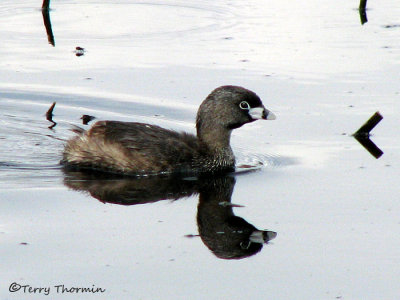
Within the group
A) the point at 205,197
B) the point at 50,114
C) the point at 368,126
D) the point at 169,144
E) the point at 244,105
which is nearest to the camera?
the point at 205,197

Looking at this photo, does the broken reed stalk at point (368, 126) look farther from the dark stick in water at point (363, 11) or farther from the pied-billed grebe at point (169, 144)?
the dark stick in water at point (363, 11)

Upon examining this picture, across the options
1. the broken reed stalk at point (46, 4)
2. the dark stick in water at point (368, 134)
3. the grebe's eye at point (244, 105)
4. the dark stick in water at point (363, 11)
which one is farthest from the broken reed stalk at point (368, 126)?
the broken reed stalk at point (46, 4)

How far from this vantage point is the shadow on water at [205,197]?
9.77 meters

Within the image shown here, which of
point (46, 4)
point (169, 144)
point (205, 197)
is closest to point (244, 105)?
point (169, 144)

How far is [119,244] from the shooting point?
373 inches

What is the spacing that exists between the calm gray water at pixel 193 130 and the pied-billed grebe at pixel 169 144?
14.9 inches

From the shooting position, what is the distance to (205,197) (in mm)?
11391

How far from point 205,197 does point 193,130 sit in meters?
2.85

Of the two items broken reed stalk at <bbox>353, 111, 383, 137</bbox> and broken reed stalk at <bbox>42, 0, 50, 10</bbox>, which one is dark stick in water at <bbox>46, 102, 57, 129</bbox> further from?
broken reed stalk at <bbox>42, 0, 50, 10</bbox>

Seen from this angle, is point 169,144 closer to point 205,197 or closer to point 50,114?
point 205,197

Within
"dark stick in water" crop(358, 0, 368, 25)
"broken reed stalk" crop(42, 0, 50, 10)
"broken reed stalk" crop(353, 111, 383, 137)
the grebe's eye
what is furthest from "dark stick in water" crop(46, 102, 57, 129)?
"dark stick in water" crop(358, 0, 368, 25)

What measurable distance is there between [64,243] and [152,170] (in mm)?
2982

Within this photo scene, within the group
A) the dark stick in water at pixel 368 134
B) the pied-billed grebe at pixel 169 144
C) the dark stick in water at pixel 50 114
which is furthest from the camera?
the dark stick in water at pixel 50 114

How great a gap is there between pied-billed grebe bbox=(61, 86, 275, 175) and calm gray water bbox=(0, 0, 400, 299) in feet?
1.24
